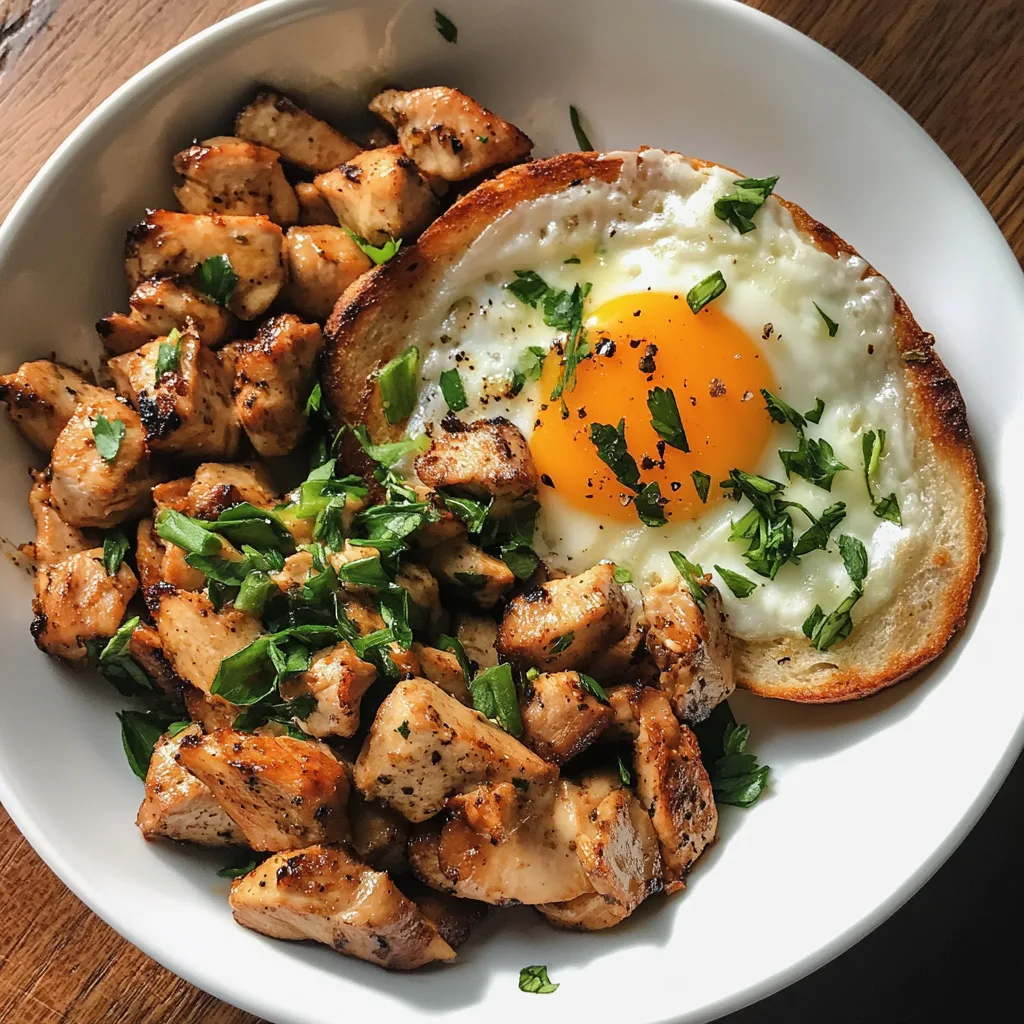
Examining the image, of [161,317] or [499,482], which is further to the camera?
[161,317]

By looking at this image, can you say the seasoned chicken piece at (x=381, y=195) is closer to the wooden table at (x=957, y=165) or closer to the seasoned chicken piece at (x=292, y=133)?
the seasoned chicken piece at (x=292, y=133)

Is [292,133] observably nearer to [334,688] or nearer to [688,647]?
[334,688]

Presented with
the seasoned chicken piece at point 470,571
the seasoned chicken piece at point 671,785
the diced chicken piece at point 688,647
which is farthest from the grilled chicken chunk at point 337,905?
the diced chicken piece at point 688,647

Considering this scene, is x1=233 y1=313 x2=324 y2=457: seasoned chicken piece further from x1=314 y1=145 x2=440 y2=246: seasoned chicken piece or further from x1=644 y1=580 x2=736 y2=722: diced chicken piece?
x1=644 y1=580 x2=736 y2=722: diced chicken piece

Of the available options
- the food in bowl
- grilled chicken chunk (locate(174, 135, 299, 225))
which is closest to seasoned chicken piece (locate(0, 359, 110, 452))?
the food in bowl

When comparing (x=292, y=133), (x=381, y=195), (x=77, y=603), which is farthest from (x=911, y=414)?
(x=77, y=603)
